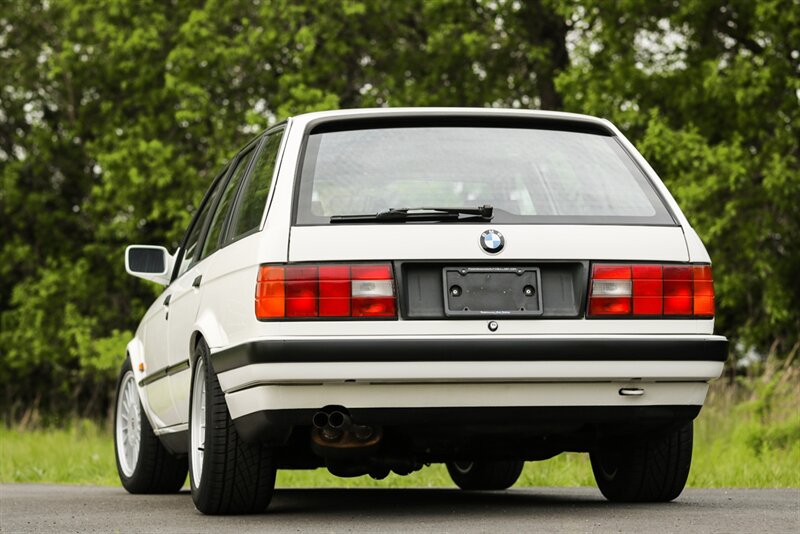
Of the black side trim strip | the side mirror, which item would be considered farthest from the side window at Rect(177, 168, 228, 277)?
the black side trim strip

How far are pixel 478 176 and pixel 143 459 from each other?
3249 millimetres

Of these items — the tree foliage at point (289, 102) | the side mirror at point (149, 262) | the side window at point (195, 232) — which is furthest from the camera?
the tree foliage at point (289, 102)

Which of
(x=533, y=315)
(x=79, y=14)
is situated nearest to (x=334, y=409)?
(x=533, y=315)

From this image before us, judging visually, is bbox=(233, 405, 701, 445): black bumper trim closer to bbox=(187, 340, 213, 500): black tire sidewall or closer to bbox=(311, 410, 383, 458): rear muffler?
bbox=(311, 410, 383, 458): rear muffler

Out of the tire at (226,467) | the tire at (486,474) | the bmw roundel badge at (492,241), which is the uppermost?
the bmw roundel badge at (492,241)

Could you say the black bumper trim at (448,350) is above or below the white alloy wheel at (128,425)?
above

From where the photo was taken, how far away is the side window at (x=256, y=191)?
20.4 ft

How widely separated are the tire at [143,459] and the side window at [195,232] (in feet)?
3.41

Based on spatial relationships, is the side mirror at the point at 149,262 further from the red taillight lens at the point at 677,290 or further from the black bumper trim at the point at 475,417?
the red taillight lens at the point at 677,290

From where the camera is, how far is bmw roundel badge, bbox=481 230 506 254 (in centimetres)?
580

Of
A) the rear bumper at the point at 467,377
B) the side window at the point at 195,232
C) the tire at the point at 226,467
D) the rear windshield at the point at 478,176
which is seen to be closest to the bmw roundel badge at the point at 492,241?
the rear windshield at the point at 478,176

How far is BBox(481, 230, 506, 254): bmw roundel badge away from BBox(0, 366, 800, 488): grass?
4.21 m

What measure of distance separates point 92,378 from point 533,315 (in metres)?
23.5

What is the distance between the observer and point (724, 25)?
21.4 metres
